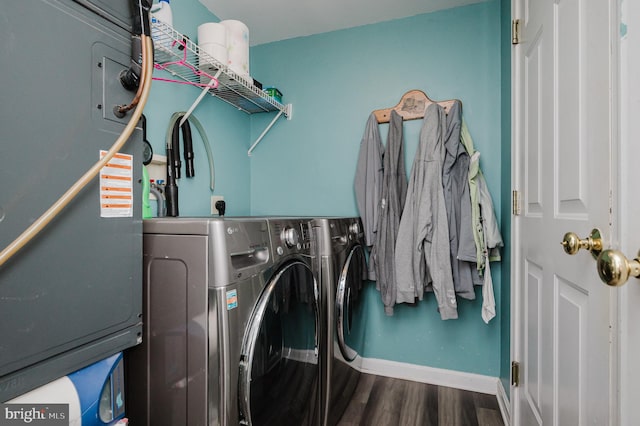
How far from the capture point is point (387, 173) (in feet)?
5.81

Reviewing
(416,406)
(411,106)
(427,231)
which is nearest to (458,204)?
(427,231)

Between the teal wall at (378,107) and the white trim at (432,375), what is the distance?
0.12ft

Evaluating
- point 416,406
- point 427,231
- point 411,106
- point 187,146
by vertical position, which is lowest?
point 416,406

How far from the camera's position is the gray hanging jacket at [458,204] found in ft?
5.22

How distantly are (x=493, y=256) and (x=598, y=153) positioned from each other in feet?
3.62

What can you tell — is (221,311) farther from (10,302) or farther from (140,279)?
(10,302)

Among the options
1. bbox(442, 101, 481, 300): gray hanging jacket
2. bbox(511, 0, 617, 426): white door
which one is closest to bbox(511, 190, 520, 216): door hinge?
bbox(511, 0, 617, 426): white door

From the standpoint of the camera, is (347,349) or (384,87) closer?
(347,349)

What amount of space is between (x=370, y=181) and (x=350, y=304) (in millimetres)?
728

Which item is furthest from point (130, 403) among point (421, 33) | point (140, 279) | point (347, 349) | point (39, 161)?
point (421, 33)

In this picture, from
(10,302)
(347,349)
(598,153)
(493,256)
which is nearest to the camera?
(10,302)

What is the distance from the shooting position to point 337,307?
139 centimetres

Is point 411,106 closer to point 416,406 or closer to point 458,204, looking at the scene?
point 458,204

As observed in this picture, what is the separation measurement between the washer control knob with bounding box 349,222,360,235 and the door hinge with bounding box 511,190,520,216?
78cm
